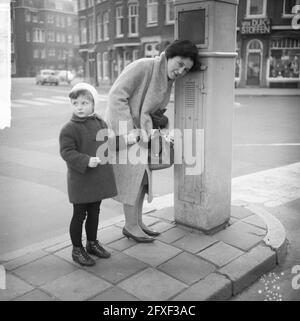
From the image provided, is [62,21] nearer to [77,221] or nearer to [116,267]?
[77,221]

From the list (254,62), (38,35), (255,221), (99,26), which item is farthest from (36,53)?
(255,221)

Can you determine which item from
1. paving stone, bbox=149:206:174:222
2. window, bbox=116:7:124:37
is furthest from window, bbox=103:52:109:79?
paving stone, bbox=149:206:174:222

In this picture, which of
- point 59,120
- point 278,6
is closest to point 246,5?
point 278,6

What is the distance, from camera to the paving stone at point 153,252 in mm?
3365

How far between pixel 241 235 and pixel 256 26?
82.9ft

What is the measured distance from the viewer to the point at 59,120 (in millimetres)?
13766

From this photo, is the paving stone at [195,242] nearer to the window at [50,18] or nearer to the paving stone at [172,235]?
the paving stone at [172,235]

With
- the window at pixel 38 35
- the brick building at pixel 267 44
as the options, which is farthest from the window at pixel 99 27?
the window at pixel 38 35

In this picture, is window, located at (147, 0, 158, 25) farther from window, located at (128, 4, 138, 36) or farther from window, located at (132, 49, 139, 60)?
window, located at (132, 49, 139, 60)

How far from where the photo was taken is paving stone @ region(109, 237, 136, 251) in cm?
361

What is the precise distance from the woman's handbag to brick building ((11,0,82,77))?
42244mm

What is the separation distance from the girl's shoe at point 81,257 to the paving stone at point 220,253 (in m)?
0.90

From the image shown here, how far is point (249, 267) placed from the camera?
3271 millimetres
